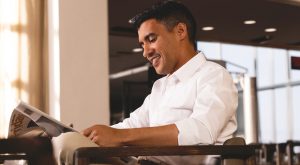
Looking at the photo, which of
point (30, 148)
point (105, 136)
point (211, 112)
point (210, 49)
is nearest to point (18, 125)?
point (105, 136)

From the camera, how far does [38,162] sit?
0.68m

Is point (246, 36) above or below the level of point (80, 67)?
above

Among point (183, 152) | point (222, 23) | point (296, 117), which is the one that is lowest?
point (296, 117)

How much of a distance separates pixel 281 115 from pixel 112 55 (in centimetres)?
409

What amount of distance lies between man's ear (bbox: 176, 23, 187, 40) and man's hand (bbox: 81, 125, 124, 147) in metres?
0.62

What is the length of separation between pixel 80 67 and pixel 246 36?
15.2 ft

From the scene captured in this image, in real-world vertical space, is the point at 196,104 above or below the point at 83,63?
below

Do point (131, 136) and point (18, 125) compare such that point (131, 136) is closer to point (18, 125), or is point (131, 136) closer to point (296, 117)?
point (18, 125)

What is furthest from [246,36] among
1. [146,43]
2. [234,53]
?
[146,43]

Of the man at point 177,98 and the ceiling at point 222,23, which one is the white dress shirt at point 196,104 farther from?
the ceiling at point 222,23

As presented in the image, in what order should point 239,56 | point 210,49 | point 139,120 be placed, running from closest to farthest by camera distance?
point 139,120, point 210,49, point 239,56

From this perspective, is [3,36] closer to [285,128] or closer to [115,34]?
[115,34]

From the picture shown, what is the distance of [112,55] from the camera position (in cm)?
767

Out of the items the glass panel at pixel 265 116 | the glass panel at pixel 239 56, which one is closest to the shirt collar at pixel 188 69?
the glass panel at pixel 239 56
